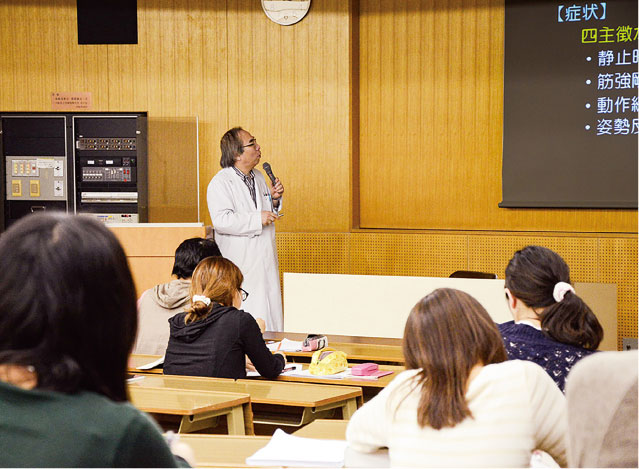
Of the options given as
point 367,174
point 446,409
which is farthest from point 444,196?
point 446,409

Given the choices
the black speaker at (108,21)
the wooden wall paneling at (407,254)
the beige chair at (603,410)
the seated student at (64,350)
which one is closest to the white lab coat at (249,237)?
the wooden wall paneling at (407,254)

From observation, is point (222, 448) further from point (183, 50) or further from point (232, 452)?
point (183, 50)

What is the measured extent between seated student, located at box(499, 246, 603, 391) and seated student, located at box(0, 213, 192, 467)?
1807 mm

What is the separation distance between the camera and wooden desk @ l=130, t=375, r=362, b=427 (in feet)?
10.1

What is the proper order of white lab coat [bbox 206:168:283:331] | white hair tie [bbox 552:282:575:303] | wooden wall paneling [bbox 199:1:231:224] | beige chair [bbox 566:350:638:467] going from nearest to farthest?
beige chair [bbox 566:350:638:467] < white hair tie [bbox 552:282:575:303] < white lab coat [bbox 206:168:283:331] < wooden wall paneling [bbox 199:1:231:224]

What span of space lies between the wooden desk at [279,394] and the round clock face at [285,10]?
5051mm

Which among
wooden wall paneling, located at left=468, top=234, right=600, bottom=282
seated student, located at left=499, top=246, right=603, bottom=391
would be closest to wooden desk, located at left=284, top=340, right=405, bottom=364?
seated student, located at left=499, top=246, right=603, bottom=391

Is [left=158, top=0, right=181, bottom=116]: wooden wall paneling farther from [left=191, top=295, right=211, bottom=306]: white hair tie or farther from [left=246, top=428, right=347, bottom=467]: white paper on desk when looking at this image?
[left=246, top=428, right=347, bottom=467]: white paper on desk

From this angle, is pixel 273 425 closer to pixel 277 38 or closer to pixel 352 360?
pixel 352 360

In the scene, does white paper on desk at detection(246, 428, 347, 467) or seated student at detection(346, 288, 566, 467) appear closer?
seated student at detection(346, 288, 566, 467)

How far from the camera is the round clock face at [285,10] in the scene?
769 centimetres

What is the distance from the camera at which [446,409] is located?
185 centimetres

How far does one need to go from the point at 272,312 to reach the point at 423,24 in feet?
11.1

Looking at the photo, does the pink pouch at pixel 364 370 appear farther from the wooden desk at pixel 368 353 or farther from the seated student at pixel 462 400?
the seated student at pixel 462 400
